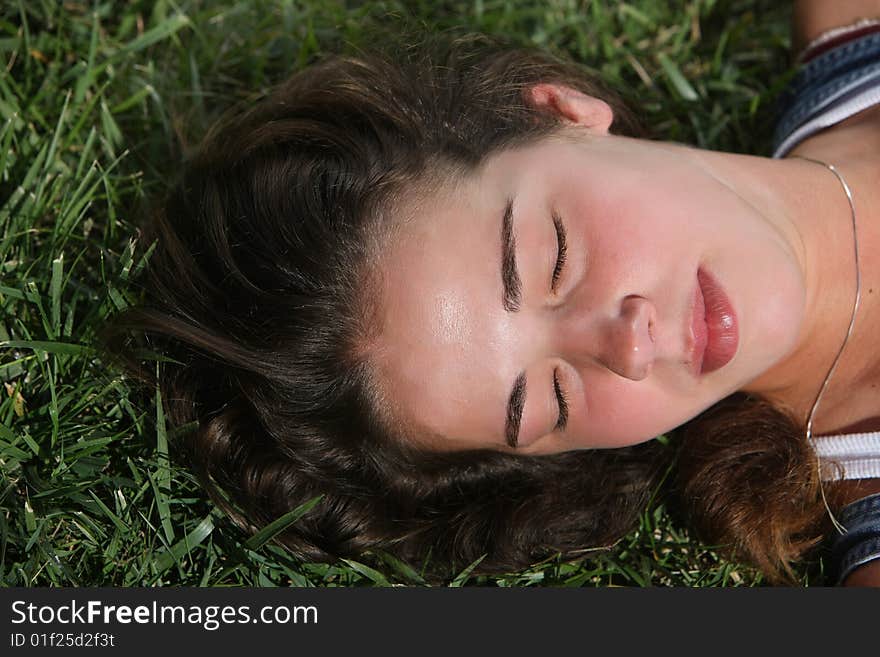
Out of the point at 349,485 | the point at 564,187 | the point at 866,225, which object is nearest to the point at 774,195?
the point at 866,225

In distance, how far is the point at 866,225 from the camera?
8.68ft

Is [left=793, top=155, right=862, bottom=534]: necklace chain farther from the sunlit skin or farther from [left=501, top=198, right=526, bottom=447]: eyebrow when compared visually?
[left=501, top=198, right=526, bottom=447]: eyebrow

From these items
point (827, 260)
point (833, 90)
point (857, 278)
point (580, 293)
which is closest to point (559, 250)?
point (580, 293)

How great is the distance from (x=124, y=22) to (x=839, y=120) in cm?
233

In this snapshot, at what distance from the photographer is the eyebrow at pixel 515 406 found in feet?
7.32

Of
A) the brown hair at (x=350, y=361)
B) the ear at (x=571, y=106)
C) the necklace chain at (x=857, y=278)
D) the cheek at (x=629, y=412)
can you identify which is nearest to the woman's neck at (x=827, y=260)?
the necklace chain at (x=857, y=278)

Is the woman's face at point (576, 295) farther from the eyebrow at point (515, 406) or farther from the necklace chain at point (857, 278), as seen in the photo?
the necklace chain at point (857, 278)

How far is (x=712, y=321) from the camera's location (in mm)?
2227

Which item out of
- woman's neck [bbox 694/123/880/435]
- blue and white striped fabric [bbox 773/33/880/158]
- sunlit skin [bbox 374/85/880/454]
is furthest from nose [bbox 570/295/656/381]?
blue and white striped fabric [bbox 773/33/880/158]

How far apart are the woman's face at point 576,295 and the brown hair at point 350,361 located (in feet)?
0.44

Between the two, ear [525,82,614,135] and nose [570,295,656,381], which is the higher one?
ear [525,82,614,135]

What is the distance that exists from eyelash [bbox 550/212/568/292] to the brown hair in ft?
0.97

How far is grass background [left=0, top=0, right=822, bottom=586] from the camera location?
2455 millimetres

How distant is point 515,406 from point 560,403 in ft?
0.40
